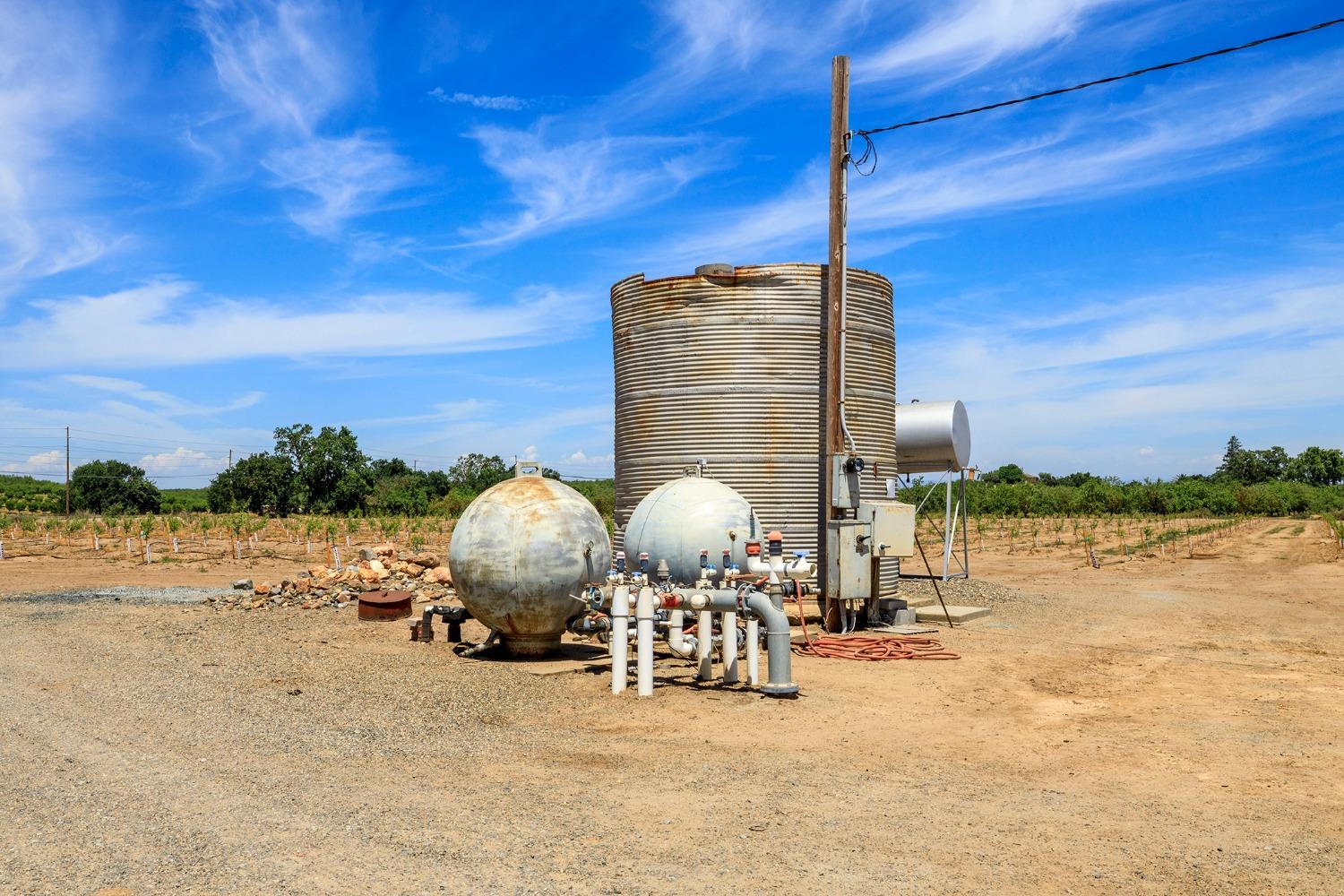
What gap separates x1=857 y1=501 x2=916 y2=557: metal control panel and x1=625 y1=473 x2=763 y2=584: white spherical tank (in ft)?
6.77

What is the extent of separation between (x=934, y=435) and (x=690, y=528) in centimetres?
804

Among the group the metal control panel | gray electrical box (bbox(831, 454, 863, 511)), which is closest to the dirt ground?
the metal control panel

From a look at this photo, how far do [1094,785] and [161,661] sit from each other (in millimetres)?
10065

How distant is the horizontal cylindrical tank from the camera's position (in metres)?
19.5

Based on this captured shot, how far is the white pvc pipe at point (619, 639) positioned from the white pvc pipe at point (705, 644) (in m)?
0.91

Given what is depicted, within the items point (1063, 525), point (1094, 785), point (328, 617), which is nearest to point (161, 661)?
point (328, 617)

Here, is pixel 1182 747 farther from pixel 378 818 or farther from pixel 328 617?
pixel 328 617

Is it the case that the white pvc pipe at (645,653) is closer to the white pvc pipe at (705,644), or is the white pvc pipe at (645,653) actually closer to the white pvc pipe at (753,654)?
the white pvc pipe at (705,644)

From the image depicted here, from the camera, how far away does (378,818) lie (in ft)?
20.0

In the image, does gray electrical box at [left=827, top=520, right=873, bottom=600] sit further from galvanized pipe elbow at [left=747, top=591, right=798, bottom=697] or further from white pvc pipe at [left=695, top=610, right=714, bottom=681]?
galvanized pipe elbow at [left=747, top=591, right=798, bottom=697]

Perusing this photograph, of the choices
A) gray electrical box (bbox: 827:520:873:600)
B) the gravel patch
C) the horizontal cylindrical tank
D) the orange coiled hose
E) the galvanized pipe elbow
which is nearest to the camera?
the galvanized pipe elbow

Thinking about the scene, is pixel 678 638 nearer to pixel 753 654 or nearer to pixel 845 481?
pixel 753 654

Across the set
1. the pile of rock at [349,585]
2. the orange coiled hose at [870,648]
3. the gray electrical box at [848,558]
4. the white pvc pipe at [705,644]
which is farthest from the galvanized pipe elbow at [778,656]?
the pile of rock at [349,585]

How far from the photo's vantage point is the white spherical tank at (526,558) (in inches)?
466
